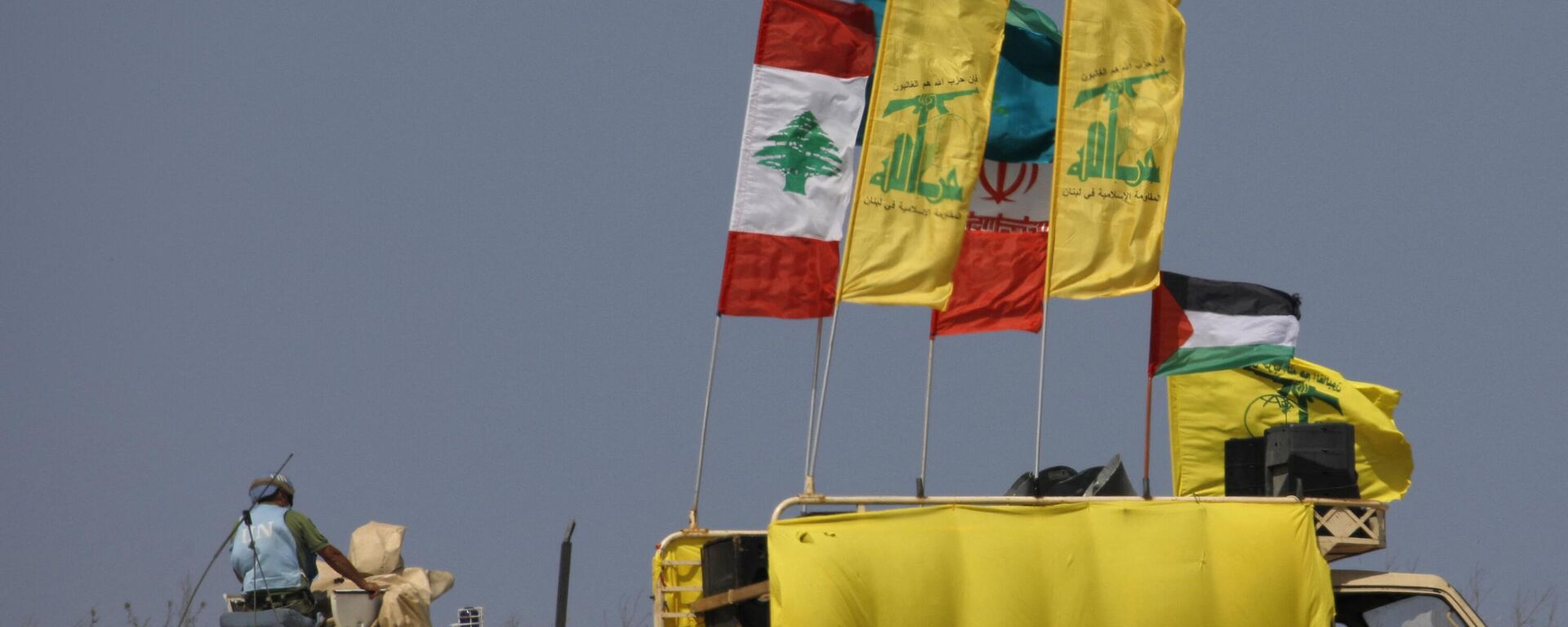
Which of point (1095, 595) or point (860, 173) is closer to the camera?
point (1095, 595)

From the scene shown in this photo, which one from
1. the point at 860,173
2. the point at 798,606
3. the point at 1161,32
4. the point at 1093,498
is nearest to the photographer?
the point at 798,606

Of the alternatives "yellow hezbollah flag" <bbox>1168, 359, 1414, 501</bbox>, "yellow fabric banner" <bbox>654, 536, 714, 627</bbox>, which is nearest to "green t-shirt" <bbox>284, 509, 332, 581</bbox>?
"yellow fabric banner" <bbox>654, 536, 714, 627</bbox>

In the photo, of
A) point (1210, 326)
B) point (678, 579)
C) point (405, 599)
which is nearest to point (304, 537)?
point (405, 599)

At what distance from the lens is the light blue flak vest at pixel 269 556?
14.2 metres

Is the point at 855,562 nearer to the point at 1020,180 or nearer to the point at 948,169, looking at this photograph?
the point at 948,169

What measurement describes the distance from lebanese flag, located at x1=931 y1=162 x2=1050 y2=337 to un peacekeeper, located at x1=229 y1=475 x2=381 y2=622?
239 inches

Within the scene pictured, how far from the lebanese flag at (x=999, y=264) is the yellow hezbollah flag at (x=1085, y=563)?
4031 millimetres

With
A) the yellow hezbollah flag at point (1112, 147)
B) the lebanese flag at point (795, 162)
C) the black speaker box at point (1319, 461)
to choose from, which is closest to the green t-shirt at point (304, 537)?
the lebanese flag at point (795, 162)

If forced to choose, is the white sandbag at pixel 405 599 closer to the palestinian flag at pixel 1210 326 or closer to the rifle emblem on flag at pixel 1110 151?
the rifle emblem on flag at pixel 1110 151

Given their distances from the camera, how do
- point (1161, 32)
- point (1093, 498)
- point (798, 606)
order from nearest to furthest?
point (798, 606), point (1093, 498), point (1161, 32)

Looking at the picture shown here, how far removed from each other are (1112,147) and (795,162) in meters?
2.49

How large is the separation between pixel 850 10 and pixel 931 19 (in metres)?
1.06

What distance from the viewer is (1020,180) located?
19156 millimetres

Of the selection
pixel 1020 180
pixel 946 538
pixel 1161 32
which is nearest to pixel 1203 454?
pixel 1020 180
